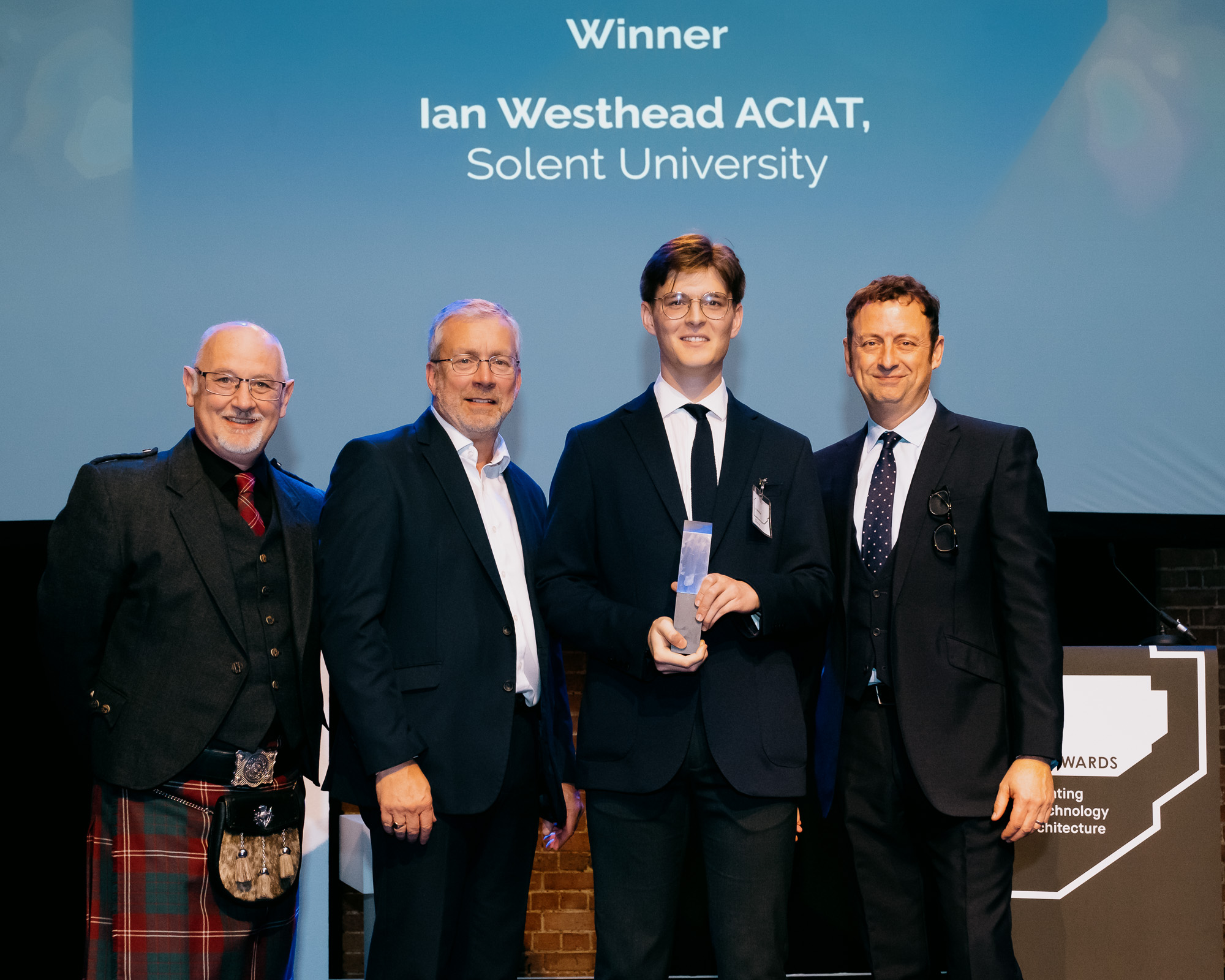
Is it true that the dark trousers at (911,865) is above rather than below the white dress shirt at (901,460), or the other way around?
below

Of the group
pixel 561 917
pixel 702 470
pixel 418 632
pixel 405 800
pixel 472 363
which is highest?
pixel 472 363

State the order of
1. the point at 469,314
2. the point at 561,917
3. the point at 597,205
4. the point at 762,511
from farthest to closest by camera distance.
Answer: the point at 561,917 → the point at 597,205 → the point at 469,314 → the point at 762,511

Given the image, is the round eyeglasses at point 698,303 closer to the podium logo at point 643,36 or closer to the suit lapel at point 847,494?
the suit lapel at point 847,494

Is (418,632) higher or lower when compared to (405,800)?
higher

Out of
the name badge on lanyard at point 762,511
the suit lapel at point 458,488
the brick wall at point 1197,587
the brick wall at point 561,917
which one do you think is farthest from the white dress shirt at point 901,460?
the brick wall at point 1197,587

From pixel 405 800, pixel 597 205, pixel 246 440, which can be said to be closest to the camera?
pixel 405 800

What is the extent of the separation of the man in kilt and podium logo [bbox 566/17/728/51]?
174 centimetres

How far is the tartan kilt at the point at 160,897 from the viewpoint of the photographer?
2240mm

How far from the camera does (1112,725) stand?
126 inches

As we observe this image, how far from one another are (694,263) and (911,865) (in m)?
1.51

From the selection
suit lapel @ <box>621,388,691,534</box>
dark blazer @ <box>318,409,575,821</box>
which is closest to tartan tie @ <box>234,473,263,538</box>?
dark blazer @ <box>318,409,575,821</box>

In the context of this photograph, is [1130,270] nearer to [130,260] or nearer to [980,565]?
[980,565]

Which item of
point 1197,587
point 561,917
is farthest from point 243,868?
point 1197,587

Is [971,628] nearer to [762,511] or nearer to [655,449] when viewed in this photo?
[762,511]
